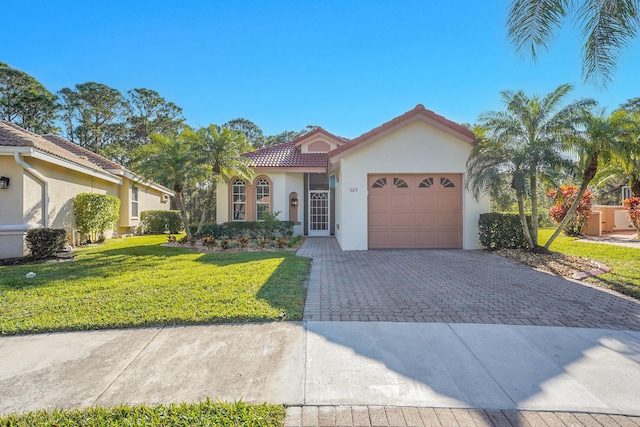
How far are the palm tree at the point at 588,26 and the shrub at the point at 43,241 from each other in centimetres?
1441

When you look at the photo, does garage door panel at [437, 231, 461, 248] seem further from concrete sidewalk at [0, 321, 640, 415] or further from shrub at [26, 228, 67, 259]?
shrub at [26, 228, 67, 259]

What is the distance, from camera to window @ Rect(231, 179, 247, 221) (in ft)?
54.7

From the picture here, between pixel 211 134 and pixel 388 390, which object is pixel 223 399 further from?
pixel 211 134

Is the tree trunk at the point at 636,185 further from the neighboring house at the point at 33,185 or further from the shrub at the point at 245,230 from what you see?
the neighboring house at the point at 33,185

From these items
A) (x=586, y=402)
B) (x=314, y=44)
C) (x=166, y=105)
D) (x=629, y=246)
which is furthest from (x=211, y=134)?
(x=166, y=105)

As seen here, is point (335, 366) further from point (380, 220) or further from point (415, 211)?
point (415, 211)

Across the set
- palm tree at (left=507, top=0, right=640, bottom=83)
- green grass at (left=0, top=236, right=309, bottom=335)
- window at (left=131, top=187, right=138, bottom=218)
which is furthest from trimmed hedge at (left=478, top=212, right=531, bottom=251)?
window at (left=131, top=187, right=138, bottom=218)

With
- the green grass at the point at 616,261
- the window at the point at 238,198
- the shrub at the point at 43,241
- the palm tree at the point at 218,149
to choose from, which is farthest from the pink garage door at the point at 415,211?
the shrub at the point at 43,241

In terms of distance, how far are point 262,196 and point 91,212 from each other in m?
7.84

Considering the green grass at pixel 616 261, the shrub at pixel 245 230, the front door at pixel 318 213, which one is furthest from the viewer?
the front door at pixel 318 213

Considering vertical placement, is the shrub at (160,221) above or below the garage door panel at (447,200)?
below

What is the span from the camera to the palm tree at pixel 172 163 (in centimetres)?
1327

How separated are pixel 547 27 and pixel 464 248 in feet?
24.0

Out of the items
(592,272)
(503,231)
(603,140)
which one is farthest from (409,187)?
(592,272)
